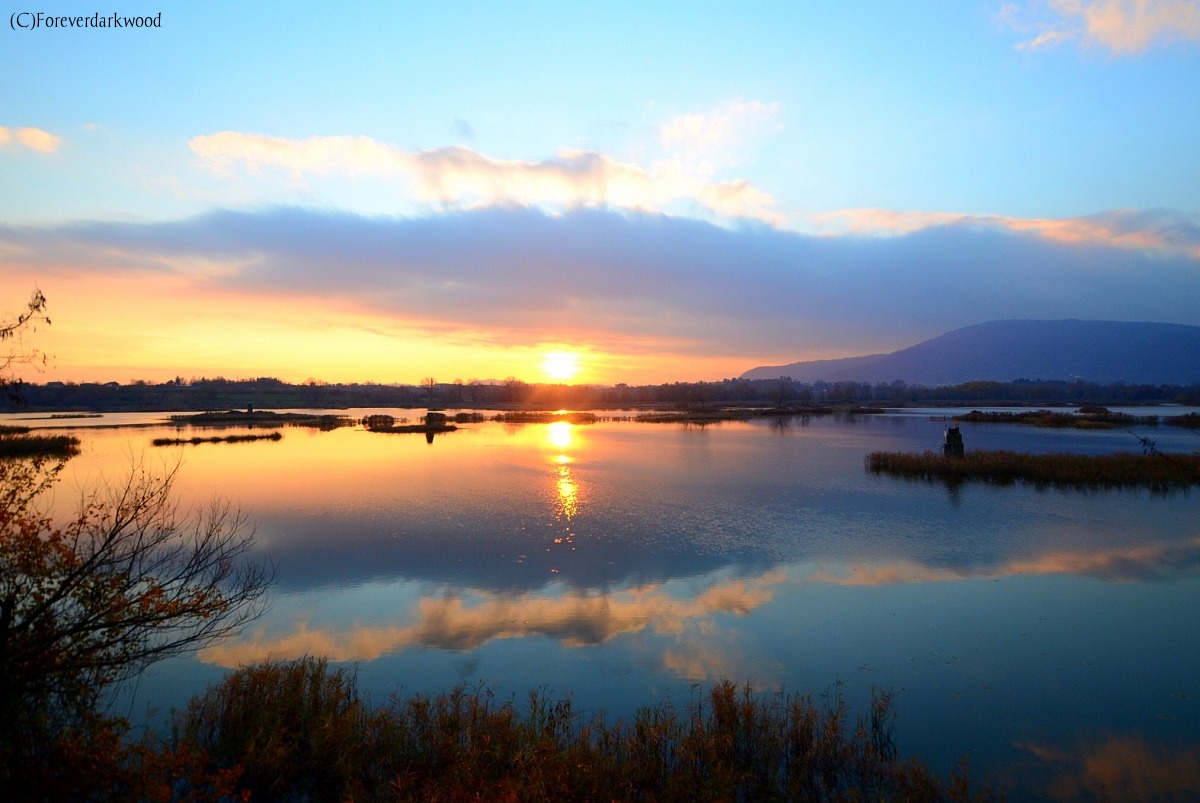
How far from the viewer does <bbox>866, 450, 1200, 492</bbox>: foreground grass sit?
83.5 ft

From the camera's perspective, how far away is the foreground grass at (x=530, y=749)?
6195 mm

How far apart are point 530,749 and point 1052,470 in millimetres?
28173

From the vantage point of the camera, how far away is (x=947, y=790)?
621 centimetres

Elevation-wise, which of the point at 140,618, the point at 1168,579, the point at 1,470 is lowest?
the point at 1168,579

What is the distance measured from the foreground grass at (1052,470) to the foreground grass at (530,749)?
76.5 ft

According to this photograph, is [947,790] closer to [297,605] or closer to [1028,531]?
[297,605]

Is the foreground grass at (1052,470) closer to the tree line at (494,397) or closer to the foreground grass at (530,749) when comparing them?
the foreground grass at (530,749)

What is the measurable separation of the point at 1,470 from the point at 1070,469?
32792mm

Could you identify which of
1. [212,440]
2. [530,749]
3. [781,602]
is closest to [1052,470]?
[781,602]

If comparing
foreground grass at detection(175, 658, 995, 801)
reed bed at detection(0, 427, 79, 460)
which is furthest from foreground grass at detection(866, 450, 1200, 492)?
reed bed at detection(0, 427, 79, 460)

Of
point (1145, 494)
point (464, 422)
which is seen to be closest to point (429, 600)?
point (1145, 494)

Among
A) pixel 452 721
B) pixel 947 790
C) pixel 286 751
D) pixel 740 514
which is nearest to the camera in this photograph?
pixel 947 790

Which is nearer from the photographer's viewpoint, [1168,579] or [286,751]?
[286,751]

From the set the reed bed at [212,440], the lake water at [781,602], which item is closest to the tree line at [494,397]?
the reed bed at [212,440]
